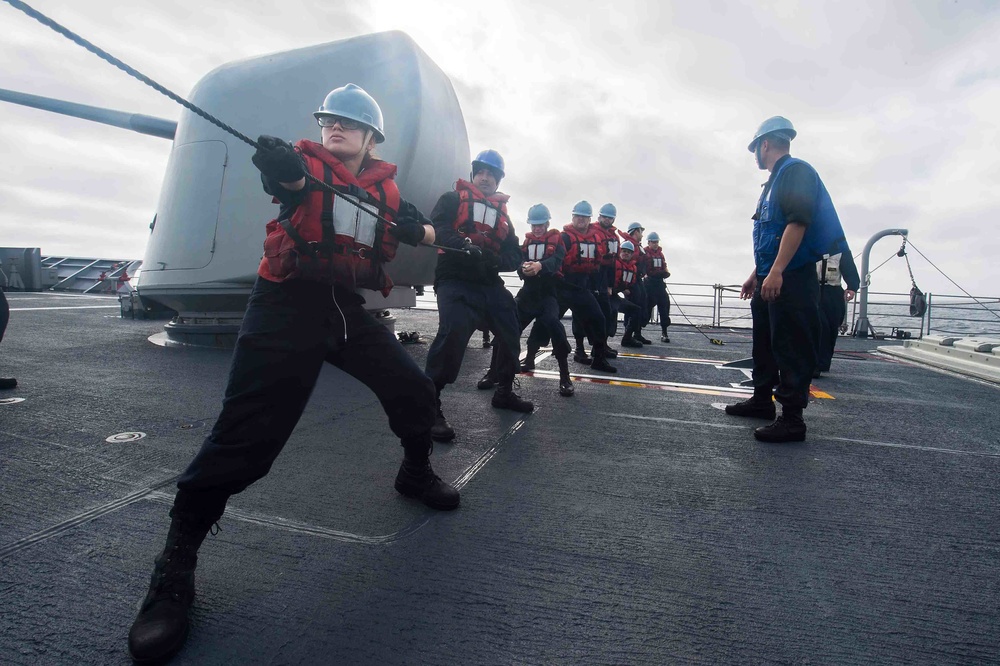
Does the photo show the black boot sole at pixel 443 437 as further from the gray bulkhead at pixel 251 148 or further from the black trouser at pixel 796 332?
the gray bulkhead at pixel 251 148

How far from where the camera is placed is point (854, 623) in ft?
5.11

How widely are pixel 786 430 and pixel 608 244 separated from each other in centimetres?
426

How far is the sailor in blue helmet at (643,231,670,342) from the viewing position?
423 inches

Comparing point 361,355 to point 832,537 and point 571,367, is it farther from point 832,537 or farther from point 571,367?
point 571,367

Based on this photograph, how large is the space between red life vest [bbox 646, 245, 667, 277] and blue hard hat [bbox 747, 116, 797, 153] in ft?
23.4

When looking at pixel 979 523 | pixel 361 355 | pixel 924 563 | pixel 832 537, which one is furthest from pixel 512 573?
pixel 979 523

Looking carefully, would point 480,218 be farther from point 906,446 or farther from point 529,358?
point 906,446

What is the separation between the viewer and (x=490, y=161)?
3900mm

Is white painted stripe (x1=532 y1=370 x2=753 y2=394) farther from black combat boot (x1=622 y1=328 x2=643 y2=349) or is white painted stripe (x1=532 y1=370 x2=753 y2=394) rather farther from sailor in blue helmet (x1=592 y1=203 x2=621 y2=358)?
black combat boot (x1=622 y1=328 x2=643 y2=349)

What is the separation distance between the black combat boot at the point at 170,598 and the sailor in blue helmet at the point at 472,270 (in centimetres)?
173

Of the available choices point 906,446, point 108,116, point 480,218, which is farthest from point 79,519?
point 108,116

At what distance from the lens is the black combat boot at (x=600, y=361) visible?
648 centimetres

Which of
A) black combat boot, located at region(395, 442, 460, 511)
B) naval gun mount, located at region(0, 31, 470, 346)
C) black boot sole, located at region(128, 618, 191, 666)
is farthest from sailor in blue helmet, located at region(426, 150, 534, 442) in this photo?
naval gun mount, located at region(0, 31, 470, 346)

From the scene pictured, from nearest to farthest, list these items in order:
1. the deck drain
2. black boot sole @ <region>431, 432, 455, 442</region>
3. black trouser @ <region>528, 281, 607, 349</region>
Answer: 1. the deck drain
2. black boot sole @ <region>431, 432, 455, 442</region>
3. black trouser @ <region>528, 281, 607, 349</region>
